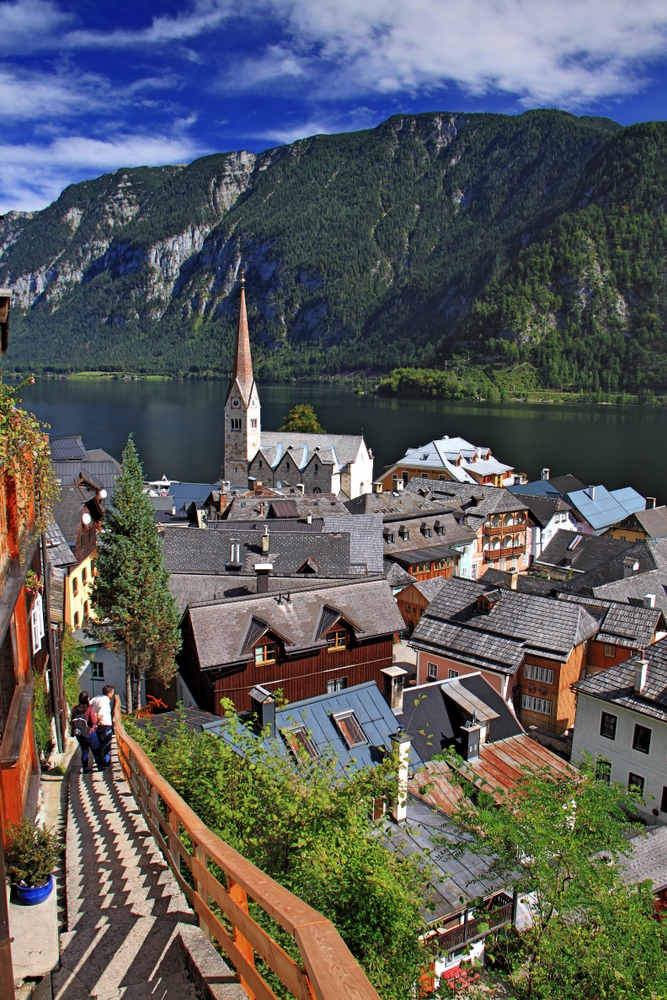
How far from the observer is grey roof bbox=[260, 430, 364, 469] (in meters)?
81.8

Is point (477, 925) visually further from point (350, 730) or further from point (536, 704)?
point (536, 704)

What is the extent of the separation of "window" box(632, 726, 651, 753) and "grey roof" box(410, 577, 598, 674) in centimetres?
483

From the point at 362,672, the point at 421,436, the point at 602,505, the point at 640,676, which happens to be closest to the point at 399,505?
the point at 602,505

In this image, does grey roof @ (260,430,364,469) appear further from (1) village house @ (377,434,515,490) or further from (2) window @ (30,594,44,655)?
(2) window @ (30,594,44,655)

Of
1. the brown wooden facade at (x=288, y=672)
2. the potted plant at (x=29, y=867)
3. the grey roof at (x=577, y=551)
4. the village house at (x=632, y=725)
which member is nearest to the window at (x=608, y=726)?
the village house at (x=632, y=725)

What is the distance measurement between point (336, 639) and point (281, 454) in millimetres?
58411

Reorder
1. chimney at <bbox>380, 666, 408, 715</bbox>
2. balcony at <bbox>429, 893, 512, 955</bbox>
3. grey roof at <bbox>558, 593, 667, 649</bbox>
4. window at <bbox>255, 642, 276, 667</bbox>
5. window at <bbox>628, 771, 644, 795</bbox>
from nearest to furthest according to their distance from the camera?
balcony at <bbox>429, 893, 512, 955</bbox>, chimney at <bbox>380, 666, 408, 715</bbox>, window at <bbox>628, 771, 644, 795</bbox>, window at <bbox>255, 642, 276, 667</bbox>, grey roof at <bbox>558, 593, 667, 649</bbox>

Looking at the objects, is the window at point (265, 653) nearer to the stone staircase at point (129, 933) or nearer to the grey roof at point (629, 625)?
the grey roof at point (629, 625)

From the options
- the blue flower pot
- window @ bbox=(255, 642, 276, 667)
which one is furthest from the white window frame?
the blue flower pot

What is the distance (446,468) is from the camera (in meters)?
81.3

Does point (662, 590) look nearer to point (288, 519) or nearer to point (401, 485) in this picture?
point (288, 519)

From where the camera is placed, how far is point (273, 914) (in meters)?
3.83

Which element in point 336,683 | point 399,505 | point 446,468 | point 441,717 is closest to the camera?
point 441,717

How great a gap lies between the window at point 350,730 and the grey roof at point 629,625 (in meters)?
15.7
